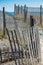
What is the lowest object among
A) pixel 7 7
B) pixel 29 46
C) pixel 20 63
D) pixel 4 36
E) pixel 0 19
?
pixel 20 63

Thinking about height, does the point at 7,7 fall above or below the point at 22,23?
above

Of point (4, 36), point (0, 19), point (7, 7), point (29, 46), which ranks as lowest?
point (29, 46)

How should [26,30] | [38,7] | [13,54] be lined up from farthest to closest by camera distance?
[38,7] < [26,30] < [13,54]

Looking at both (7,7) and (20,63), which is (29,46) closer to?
(20,63)

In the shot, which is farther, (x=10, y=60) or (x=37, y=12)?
(x=37, y=12)

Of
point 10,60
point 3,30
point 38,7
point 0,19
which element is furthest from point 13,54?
point 38,7

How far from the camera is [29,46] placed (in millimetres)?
2850

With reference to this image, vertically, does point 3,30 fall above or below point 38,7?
below

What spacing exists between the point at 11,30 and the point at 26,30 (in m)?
0.30

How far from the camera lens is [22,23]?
2.98 m

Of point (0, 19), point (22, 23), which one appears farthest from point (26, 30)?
point (0, 19)

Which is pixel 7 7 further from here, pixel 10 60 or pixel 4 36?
pixel 10 60

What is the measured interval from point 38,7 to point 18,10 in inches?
19.1

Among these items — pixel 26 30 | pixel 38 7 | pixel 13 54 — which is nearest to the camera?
pixel 13 54
